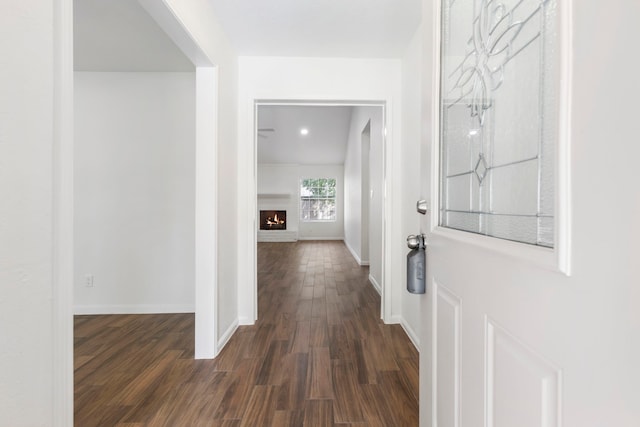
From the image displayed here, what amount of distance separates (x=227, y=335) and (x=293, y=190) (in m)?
7.30

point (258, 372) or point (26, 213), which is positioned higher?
point (26, 213)

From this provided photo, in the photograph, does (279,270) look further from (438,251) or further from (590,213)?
(590,213)

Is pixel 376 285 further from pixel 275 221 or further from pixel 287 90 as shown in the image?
pixel 275 221

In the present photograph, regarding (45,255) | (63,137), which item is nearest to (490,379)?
(45,255)

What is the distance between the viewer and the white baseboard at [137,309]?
3.04 meters

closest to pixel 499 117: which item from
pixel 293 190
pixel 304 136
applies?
pixel 304 136

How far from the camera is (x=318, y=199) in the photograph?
9672mm

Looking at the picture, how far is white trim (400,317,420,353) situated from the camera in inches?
91.8

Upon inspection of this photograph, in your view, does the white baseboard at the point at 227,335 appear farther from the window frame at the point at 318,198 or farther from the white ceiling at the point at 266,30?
the window frame at the point at 318,198

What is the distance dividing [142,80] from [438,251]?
3.29 meters

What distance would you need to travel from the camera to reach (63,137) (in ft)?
2.88

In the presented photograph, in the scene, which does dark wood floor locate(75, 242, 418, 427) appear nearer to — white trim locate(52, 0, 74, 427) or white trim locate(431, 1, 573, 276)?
white trim locate(52, 0, 74, 427)

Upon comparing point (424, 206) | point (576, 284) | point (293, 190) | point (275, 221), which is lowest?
point (275, 221)

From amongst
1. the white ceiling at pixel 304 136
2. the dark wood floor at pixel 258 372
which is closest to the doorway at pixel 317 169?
the white ceiling at pixel 304 136
